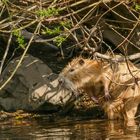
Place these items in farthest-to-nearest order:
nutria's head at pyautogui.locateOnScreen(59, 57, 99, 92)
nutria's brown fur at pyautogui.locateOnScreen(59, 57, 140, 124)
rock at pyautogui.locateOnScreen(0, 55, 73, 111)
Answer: rock at pyautogui.locateOnScreen(0, 55, 73, 111) < nutria's head at pyautogui.locateOnScreen(59, 57, 99, 92) < nutria's brown fur at pyautogui.locateOnScreen(59, 57, 140, 124)

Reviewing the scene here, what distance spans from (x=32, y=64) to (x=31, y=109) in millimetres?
1150

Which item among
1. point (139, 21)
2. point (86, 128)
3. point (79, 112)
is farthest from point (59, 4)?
point (79, 112)

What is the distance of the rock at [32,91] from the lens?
12719mm

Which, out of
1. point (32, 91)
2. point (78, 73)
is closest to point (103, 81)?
point (78, 73)

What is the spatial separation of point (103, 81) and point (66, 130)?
1742 millimetres

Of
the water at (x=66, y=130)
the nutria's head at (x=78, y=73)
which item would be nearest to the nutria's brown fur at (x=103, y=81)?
the nutria's head at (x=78, y=73)

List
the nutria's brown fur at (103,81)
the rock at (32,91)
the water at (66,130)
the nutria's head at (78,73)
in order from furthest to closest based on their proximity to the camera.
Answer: the rock at (32,91), the nutria's head at (78,73), the nutria's brown fur at (103,81), the water at (66,130)

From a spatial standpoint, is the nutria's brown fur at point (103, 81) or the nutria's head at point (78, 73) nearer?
the nutria's brown fur at point (103, 81)

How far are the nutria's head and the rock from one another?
26.7 inches

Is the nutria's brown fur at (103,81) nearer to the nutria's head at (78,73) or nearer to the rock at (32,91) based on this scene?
the nutria's head at (78,73)

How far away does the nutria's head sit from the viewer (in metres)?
12.0

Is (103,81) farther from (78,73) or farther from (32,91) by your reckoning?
(32,91)

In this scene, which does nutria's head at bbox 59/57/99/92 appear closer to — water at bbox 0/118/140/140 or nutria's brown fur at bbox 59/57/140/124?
nutria's brown fur at bbox 59/57/140/124

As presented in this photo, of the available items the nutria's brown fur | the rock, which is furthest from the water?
the rock
